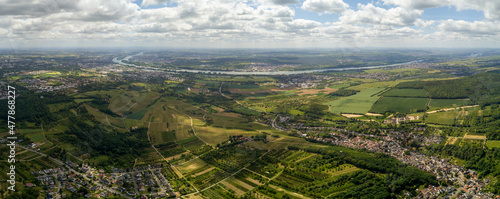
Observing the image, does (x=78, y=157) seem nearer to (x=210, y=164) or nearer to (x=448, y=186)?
(x=210, y=164)

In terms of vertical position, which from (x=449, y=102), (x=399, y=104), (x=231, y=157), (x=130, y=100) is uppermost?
(x=449, y=102)

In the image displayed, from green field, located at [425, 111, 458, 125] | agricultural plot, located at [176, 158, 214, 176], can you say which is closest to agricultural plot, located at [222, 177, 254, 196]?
agricultural plot, located at [176, 158, 214, 176]

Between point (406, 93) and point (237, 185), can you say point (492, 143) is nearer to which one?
point (237, 185)

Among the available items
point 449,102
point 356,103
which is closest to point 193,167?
point 356,103

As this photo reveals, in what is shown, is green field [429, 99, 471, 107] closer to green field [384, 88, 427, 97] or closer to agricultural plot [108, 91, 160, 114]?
green field [384, 88, 427, 97]

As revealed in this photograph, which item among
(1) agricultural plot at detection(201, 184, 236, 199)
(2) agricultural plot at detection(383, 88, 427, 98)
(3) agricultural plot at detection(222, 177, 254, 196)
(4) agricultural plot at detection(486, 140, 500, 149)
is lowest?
(1) agricultural plot at detection(201, 184, 236, 199)

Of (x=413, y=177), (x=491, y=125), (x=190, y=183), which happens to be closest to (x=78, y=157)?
(x=190, y=183)
